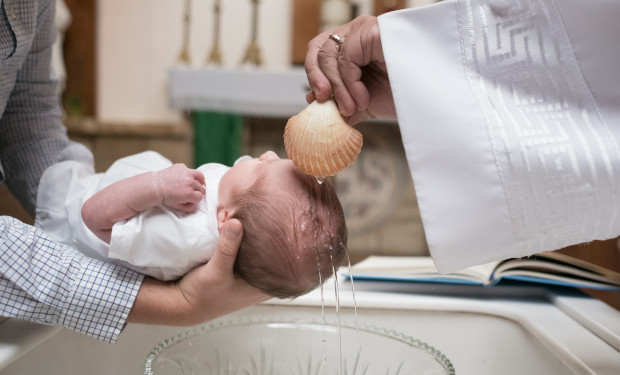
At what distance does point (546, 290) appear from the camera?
1.02 m

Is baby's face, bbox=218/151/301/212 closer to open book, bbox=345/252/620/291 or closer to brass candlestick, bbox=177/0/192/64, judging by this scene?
open book, bbox=345/252/620/291

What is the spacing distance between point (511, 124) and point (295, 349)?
438 millimetres

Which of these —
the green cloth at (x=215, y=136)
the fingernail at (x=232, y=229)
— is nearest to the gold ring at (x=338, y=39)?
the fingernail at (x=232, y=229)

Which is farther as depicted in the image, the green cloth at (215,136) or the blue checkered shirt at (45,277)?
the green cloth at (215,136)

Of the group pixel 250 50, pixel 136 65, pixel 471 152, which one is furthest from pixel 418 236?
pixel 471 152

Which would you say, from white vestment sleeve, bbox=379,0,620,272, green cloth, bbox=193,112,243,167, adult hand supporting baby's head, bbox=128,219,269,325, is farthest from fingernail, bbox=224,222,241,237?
green cloth, bbox=193,112,243,167

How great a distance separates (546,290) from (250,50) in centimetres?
249

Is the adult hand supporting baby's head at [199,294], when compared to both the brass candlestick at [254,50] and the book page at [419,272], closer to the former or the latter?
the book page at [419,272]

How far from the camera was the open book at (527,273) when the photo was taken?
3.13 feet

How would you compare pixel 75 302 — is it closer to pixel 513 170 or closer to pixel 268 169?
pixel 268 169

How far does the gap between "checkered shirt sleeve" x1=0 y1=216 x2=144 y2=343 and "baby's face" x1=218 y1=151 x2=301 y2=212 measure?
18 centimetres

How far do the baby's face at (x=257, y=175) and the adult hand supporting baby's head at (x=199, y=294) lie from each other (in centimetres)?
10

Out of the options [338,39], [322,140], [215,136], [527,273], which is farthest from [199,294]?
[215,136]

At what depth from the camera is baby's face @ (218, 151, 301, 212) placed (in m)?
0.81
